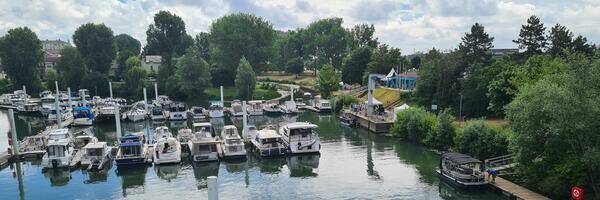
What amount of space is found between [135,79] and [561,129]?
280 ft

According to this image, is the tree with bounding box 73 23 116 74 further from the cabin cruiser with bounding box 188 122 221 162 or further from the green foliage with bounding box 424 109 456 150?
the green foliage with bounding box 424 109 456 150

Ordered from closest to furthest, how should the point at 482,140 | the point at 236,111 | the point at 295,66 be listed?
the point at 482,140 < the point at 236,111 < the point at 295,66

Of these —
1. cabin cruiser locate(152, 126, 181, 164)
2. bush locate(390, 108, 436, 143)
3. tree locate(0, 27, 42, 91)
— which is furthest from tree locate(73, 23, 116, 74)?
bush locate(390, 108, 436, 143)

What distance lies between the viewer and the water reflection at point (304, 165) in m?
33.6

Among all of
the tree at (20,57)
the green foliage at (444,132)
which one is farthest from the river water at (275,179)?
the tree at (20,57)

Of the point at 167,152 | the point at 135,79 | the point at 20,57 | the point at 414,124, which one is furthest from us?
the point at 20,57

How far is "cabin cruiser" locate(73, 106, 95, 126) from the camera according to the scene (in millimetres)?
59219

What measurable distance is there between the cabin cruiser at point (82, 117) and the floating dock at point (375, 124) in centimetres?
3412

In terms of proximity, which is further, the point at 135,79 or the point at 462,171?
the point at 135,79

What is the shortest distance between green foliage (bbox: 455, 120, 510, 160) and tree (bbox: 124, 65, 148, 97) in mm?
72656

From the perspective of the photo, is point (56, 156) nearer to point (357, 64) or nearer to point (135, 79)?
point (135, 79)

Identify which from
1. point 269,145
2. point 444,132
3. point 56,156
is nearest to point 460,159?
point 444,132

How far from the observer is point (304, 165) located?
36.2m

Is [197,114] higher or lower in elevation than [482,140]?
higher
